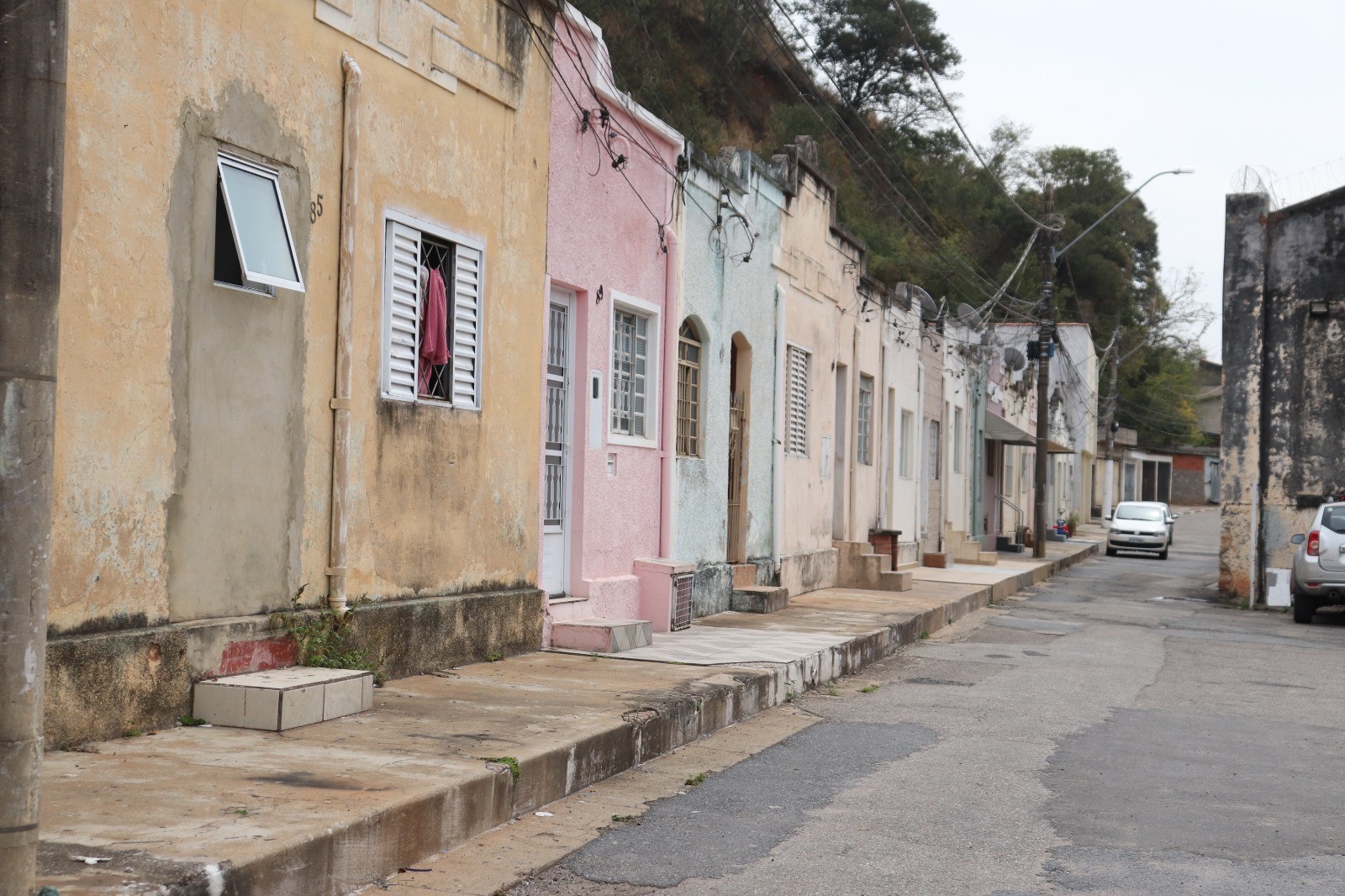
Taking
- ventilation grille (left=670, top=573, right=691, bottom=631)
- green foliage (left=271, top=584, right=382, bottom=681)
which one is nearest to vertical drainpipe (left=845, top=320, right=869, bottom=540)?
ventilation grille (left=670, top=573, right=691, bottom=631)

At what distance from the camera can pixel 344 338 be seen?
26.2 ft

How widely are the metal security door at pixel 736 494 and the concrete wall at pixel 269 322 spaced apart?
5465mm

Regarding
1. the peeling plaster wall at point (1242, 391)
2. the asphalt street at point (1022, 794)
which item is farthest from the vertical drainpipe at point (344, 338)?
the peeling plaster wall at point (1242, 391)

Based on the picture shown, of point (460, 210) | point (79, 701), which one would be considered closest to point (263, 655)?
point (79, 701)

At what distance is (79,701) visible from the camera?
5926 mm

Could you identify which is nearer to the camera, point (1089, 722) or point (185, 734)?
point (185, 734)

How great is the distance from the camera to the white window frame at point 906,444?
24.5 meters

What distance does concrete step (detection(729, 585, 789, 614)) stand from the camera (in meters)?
14.9

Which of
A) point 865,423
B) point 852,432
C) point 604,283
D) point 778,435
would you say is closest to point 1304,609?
point 852,432

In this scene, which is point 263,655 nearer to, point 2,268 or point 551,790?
point 551,790

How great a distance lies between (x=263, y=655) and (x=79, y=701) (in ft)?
4.74

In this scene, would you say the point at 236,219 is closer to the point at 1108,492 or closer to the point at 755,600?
the point at 755,600

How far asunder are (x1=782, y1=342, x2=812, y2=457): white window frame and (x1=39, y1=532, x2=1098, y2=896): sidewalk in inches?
262

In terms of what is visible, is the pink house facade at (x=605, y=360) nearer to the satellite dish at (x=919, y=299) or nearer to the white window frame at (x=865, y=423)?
the white window frame at (x=865, y=423)
